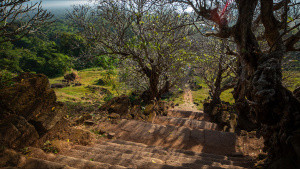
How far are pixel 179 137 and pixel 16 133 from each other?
4908mm

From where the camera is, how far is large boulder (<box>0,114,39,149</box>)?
10.2 feet

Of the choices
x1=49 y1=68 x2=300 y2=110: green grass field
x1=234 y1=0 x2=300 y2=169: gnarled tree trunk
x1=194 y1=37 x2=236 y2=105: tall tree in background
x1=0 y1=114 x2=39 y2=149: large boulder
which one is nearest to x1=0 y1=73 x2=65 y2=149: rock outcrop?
x1=0 y1=114 x2=39 y2=149: large boulder

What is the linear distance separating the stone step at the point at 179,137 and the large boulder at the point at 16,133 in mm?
2913

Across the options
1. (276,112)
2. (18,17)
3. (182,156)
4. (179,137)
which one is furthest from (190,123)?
(18,17)

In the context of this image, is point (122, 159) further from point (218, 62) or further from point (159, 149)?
point (218, 62)

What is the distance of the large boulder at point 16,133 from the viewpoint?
3.10m

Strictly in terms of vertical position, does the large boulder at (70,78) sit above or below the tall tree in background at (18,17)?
below

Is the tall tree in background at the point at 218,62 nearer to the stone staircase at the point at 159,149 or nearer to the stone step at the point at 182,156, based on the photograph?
the stone staircase at the point at 159,149

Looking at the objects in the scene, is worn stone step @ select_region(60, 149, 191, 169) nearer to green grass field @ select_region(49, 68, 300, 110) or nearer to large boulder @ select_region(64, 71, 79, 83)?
green grass field @ select_region(49, 68, 300, 110)

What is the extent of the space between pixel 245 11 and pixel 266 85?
3078mm

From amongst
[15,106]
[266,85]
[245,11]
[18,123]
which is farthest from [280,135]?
[15,106]

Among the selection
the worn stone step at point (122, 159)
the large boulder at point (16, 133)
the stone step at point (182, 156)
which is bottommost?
the stone step at point (182, 156)

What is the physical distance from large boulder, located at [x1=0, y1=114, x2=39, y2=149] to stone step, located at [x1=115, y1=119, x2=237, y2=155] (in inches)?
115

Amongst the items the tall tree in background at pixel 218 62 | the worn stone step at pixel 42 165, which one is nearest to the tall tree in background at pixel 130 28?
the tall tree in background at pixel 218 62
